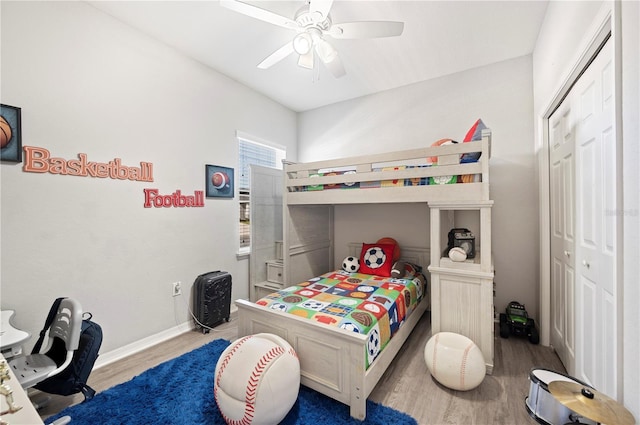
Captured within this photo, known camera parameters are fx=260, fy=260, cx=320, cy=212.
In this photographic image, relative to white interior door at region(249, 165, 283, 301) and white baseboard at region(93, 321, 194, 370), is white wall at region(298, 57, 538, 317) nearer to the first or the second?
white interior door at region(249, 165, 283, 301)

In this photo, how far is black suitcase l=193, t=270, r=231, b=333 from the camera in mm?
2662

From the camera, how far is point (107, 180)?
2.12m

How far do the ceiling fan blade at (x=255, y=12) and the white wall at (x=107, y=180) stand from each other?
1.26 m

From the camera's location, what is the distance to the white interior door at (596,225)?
1279 mm

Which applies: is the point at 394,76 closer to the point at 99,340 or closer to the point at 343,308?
the point at 343,308

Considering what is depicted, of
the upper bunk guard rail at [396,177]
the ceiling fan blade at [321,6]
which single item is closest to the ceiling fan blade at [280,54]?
the ceiling fan blade at [321,6]

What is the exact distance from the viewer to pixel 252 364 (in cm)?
139

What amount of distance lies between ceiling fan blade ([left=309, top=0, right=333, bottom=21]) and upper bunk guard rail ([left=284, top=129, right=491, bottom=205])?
1158mm

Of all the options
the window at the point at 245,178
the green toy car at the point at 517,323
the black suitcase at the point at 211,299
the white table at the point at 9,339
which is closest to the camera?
the white table at the point at 9,339

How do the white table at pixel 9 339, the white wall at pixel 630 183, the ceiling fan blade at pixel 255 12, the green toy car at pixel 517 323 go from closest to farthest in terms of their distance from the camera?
the white wall at pixel 630 183, the white table at pixel 9 339, the ceiling fan blade at pixel 255 12, the green toy car at pixel 517 323

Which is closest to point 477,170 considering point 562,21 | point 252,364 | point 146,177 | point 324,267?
point 562,21

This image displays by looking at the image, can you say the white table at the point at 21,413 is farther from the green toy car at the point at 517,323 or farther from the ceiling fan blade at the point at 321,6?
the green toy car at the point at 517,323

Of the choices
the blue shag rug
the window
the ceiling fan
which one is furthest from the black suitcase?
the ceiling fan

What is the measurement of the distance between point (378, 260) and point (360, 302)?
102cm
